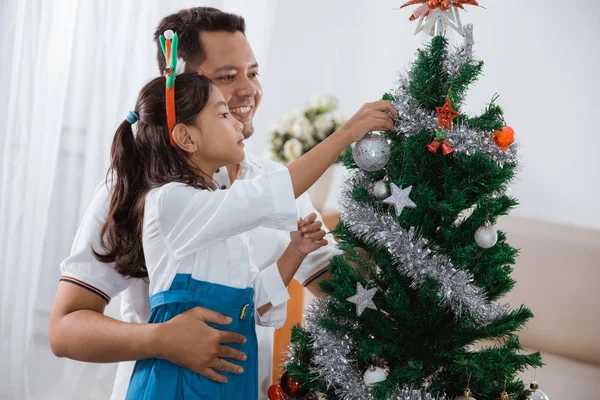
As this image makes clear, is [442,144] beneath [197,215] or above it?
above

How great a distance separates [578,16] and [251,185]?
1.54 meters

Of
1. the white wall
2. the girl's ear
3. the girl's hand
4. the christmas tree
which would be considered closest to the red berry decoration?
the christmas tree

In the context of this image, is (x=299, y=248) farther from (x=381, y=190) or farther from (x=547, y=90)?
(x=547, y=90)

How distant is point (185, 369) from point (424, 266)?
19.5 inches

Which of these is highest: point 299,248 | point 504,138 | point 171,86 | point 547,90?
point 547,90

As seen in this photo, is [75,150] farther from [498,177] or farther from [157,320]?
[498,177]

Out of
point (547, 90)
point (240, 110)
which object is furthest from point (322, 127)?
point (547, 90)

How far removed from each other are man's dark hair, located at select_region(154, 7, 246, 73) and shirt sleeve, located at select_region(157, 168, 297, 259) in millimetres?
541

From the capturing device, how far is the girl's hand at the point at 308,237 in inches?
51.5

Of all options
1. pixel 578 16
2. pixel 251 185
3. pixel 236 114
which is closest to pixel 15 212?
pixel 236 114

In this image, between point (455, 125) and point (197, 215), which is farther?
point (197, 215)

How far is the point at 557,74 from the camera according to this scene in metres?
2.20

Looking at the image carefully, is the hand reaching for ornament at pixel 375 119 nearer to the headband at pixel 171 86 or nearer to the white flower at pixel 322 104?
the headband at pixel 171 86

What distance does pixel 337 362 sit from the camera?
109 cm
